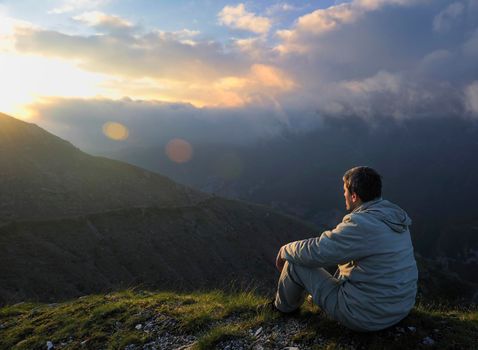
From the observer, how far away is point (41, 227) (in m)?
46.6

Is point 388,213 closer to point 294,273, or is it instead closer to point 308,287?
point 308,287

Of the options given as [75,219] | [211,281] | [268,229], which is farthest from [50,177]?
[268,229]

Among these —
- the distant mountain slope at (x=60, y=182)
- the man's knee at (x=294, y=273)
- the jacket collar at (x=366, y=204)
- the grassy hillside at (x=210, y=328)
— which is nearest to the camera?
the jacket collar at (x=366, y=204)

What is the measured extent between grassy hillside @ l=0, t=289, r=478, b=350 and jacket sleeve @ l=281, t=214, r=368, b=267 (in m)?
1.37

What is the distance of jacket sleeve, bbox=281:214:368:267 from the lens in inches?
231

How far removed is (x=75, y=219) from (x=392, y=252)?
51323 millimetres

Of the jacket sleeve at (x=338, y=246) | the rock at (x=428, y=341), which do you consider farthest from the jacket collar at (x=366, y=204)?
the rock at (x=428, y=341)

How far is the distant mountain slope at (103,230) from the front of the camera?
131ft

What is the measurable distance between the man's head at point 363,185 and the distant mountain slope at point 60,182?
48234 millimetres

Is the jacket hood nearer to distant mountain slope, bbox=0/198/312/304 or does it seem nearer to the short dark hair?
the short dark hair

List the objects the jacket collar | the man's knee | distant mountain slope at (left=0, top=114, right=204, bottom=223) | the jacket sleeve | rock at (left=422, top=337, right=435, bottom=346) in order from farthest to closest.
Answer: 1. distant mountain slope at (left=0, top=114, right=204, bottom=223)
2. the man's knee
3. rock at (left=422, top=337, right=435, bottom=346)
4. the jacket collar
5. the jacket sleeve

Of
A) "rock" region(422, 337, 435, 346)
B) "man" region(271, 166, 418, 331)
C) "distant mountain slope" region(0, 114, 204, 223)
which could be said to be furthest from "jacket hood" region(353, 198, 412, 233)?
"distant mountain slope" region(0, 114, 204, 223)

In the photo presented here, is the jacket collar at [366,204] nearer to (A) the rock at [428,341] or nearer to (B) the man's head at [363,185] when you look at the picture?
(B) the man's head at [363,185]

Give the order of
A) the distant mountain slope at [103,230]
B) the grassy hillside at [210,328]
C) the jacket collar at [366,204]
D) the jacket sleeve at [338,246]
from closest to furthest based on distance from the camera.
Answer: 1. the jacket sleeve at [338,246]
2. the jacket collar at [366,204]
3. the grassy hillside at [210,328]
4. the distant mountain slope at [103,230]
